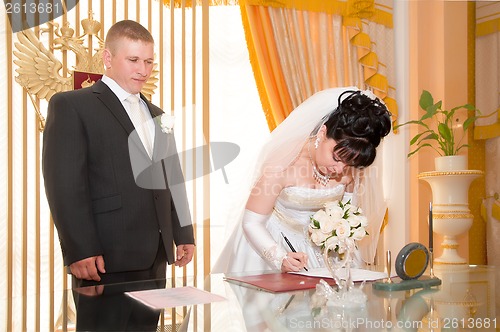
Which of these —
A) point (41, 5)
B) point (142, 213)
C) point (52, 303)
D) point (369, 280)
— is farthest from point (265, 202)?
point (41, 5)

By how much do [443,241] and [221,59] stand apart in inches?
98.2

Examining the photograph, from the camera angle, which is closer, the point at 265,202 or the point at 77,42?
the point at 265,202

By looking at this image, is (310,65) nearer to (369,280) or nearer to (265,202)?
(265,202)

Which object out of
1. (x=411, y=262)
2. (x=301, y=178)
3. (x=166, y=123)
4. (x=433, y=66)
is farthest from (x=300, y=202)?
(x=433, y=66)

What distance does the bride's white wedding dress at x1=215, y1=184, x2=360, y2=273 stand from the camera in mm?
2826

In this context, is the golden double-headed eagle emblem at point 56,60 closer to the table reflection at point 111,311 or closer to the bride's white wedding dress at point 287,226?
the bride's white wedding dress at point 287,226

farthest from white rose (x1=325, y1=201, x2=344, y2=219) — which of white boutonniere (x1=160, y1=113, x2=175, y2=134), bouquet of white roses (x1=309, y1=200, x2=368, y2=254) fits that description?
white boutonniere (x1=160, y1=113, x2=175, y2=134)

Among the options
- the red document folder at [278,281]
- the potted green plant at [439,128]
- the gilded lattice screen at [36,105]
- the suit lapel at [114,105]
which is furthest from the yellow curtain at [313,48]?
the red document folder at [278,281]

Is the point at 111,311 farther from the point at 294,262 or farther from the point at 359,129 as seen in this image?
the point at 359,129

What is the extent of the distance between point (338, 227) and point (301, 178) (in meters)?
1.01

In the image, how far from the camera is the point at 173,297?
163 centimetres

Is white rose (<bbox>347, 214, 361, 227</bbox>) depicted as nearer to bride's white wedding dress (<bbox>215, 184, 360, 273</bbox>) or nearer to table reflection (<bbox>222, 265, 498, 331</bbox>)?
table reflection (<bbox>222, 265, 498, 331</bbox>)

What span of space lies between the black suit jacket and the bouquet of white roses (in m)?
0.92

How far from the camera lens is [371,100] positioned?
260 centimetres
